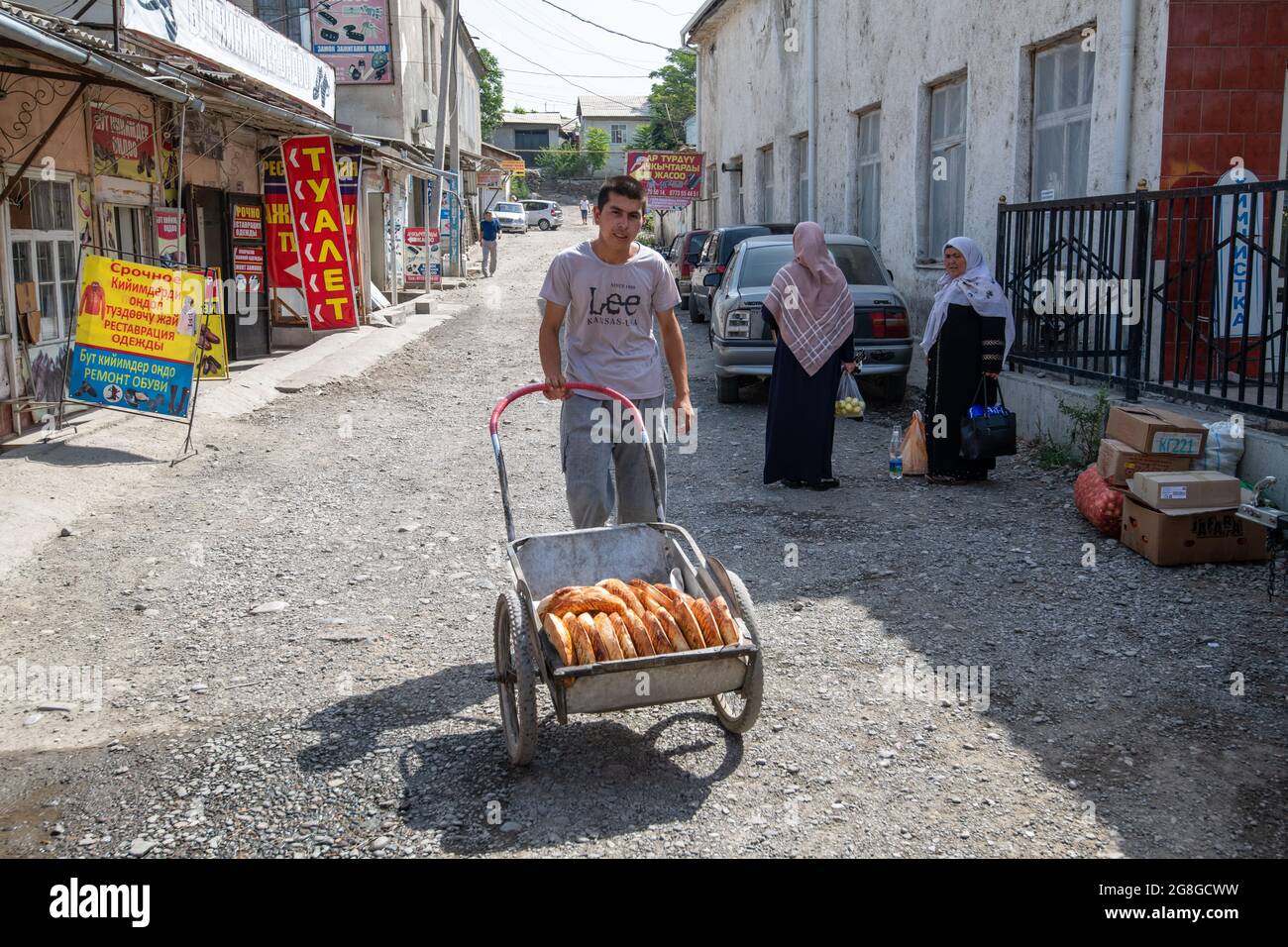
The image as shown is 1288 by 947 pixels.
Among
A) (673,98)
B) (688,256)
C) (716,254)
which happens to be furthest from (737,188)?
(673,98)

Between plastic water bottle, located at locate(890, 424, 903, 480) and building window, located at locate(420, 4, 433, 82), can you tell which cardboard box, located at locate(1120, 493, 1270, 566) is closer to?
plastic water bottle, located at locate(890, 424, 903, 480)

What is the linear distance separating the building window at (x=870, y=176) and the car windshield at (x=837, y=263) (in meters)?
4.36

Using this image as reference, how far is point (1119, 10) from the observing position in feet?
30.2

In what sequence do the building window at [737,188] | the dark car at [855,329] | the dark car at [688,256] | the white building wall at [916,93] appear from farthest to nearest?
the building window at [737,188], the dark car at [688,256], the dark car at [855,329], the white building wall at [916,93]

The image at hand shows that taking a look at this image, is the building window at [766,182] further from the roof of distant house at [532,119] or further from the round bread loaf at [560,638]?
the roof of distant house at [532,119]

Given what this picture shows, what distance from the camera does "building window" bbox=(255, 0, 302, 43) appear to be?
82.8 feet

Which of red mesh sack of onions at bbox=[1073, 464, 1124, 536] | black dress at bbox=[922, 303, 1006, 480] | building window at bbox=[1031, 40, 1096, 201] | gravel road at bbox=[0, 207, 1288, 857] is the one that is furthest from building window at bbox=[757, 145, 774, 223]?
red mesh sack of onions at bbox=[1073, 464, 1124, 536]

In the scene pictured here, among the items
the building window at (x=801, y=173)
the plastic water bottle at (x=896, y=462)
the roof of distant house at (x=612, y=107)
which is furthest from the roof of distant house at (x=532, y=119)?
the plastic water bottle at (x=896, y=462)

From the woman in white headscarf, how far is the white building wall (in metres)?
1.97

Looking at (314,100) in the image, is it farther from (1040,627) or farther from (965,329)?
(1040,627)

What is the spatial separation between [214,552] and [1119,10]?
786 centimetres

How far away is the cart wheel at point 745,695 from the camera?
371 centimetres

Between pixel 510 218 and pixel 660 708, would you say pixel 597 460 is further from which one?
pixel 510 218

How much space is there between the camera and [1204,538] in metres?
6.19
